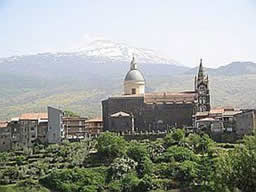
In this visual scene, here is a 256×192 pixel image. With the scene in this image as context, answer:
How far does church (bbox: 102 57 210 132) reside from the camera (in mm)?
36500

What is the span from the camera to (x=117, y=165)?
29.3m

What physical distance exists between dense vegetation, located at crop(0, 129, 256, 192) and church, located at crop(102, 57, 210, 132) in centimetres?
343

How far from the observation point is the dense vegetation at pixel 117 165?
27.9m

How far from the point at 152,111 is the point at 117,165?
27.3 feet

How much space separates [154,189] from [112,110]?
1104cm

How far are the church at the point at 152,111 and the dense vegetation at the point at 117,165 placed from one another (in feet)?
11.3

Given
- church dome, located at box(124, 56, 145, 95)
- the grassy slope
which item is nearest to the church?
church dome, located at box(124, 56, 145, 95)

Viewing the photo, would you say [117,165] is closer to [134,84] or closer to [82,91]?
[134,84]

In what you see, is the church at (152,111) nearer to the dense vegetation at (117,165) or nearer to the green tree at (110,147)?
the dense vegetation at (117,165)

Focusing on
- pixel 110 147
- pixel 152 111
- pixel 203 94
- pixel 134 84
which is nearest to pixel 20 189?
pixel 110 147

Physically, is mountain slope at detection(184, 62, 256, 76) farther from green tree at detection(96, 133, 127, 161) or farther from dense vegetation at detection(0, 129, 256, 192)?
green tree at detection(96, 133, 127, 161)

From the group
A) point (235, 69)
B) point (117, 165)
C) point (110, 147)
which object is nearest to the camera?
point (117, 165)

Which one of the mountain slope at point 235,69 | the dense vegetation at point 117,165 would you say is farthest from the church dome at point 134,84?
the mountain slope at point 235,69

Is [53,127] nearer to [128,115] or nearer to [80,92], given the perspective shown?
[128,115]
